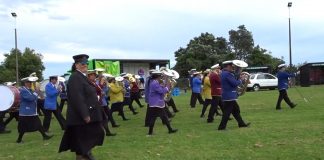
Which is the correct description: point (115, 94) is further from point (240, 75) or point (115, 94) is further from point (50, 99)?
point (240, 75)

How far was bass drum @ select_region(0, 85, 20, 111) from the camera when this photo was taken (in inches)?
631

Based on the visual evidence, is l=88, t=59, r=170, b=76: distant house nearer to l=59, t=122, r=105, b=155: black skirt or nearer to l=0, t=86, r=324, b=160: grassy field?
l=0, t=86, r=324, b=160: grassy field

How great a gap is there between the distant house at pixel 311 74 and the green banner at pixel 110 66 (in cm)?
1648

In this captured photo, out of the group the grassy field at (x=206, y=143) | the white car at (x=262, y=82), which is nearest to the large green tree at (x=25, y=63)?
the white car at (x=262, y=82)

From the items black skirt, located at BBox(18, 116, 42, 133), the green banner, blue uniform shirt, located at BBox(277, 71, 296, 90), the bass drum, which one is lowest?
black skirt, located at BBox(18, 116, 42, 133)

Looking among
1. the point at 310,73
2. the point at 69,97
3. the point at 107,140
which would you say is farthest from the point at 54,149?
the point at 310,73

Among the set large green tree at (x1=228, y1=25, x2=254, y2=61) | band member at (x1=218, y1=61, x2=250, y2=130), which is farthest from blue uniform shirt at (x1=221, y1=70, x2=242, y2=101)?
large green tree at (x1=228, y1=25, x2=254, y2=61)

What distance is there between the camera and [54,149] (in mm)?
10969

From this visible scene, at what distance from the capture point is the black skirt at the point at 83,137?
27.5 ft

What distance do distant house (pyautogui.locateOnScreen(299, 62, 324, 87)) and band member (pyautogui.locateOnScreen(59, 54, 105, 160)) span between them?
36.7m

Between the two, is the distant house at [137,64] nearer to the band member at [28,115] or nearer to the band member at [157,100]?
the band member at [28,115]

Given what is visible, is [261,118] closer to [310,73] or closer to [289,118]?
[289,118]

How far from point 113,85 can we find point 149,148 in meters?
6.91

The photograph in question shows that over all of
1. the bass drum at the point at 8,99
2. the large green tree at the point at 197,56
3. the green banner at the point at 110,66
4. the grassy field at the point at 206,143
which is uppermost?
the large green tree at the point at 197,56
